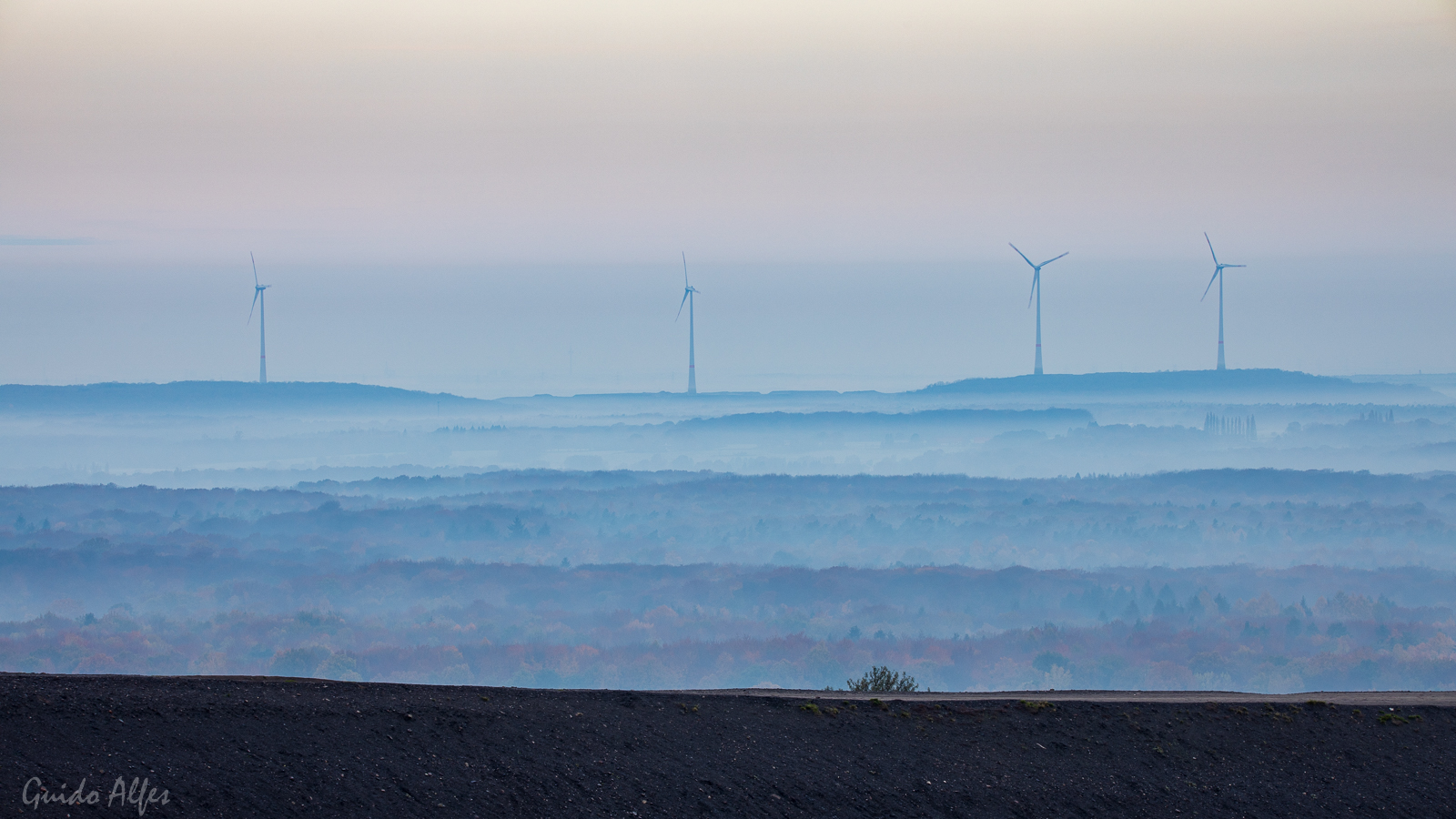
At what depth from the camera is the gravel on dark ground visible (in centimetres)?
1866

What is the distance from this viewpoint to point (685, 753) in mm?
22891

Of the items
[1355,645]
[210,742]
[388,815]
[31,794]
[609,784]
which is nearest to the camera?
[31,794]

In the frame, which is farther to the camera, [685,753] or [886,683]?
[886,683]

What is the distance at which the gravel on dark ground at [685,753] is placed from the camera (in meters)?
18.7

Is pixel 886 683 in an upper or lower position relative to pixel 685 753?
lower

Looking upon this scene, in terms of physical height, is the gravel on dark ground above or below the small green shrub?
above

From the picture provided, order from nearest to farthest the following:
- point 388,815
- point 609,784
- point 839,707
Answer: point 388,815 → point 609,784 → point 839,707

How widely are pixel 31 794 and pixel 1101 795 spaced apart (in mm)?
19320

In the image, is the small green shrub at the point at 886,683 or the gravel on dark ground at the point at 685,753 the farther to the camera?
the small green shrub at the point at 886,683

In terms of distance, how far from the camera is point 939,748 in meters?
24.6

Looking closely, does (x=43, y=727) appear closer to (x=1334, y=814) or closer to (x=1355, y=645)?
(x=1334, y=814)

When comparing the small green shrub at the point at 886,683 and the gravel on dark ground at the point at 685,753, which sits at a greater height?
the gravel on dark ground at the point at 685,753

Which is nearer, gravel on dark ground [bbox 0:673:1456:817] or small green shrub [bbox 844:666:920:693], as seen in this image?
gravel on dark ground [bbox 0:673:1456:817]

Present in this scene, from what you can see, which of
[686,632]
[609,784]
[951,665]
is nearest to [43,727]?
[609,784]
